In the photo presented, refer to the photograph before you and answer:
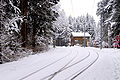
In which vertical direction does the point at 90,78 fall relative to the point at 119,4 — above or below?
below

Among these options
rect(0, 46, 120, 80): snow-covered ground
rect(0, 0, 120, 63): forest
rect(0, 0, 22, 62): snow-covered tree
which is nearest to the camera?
rect(0, 46, 120, 80): snow-covered ground

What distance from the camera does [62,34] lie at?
152ft

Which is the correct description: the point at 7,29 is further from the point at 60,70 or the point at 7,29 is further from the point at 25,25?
the point at 60,70

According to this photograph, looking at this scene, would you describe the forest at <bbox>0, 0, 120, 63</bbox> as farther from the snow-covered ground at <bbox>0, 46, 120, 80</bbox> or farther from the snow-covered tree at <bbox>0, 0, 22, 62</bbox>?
the snow-covered ground at <bbox>0, 46, 120, 80</bbox>

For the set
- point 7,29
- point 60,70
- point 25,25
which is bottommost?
point 60,70

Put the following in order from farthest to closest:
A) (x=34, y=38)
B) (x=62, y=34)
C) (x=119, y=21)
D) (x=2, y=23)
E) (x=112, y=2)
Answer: (x=62, y=34) → (x=112, y=2) → (x=119, y=21) → (x=34, y=38) → (x=2, y=23)

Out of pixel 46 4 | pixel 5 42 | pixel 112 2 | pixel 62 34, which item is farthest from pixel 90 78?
pixel 62 34

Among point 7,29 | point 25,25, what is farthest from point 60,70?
point 25,25

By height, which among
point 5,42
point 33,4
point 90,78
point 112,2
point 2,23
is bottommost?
point 90,78

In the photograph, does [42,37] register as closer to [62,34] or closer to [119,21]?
[119,21]

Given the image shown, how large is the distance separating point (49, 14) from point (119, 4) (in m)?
8.91

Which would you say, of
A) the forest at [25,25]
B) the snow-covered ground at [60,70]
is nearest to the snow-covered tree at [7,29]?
the forest at [25,25]

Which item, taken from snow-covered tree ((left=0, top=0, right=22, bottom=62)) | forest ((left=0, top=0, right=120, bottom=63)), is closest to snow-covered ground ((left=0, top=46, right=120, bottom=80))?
snow-covered tree ((left=0, top=0, right=22, bottom=62))

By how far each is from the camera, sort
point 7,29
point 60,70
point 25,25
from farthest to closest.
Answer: point 25,25
point 7,29
point 60,70
